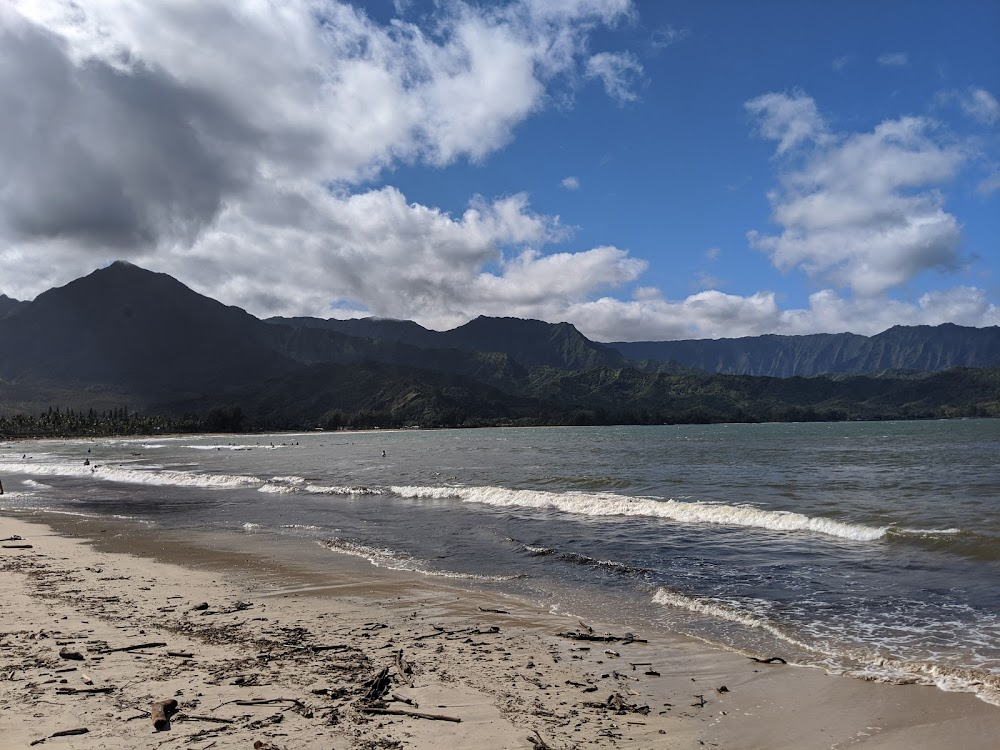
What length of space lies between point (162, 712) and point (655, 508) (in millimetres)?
20930

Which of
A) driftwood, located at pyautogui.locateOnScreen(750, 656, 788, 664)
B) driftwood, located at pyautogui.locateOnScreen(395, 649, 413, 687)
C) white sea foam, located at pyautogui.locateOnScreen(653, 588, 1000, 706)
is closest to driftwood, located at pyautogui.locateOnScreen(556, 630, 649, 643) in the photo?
driftwood, located at pyautogui.locateOnScreen(750, 656, 788, 664)

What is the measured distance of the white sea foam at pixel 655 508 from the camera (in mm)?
19984

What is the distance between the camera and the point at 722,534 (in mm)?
19469

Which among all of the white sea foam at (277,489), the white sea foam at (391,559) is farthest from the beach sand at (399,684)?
the white sea foam at (277,489)

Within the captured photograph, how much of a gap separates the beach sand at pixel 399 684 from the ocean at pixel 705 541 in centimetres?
107

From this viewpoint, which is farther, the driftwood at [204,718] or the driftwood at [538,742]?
the driftwood at [204,718]

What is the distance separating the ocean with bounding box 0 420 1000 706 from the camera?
32.3 ft

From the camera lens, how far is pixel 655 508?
80.9ft

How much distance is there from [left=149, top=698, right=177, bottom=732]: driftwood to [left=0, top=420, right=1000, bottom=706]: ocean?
21.7 feet

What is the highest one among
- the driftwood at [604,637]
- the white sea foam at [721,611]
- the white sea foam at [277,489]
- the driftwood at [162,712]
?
the driftwood at [162,712]

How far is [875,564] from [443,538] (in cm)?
1173

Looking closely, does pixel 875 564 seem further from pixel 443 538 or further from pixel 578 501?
pixel 578 501

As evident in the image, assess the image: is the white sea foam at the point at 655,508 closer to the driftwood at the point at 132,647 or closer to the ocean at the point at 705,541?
the ocean at the point at 705,541

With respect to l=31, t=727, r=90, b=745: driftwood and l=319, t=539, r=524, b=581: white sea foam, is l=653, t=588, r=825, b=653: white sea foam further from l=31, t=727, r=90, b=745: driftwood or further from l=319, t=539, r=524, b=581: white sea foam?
l=31, t=727, r=90, b=745: driftwood
